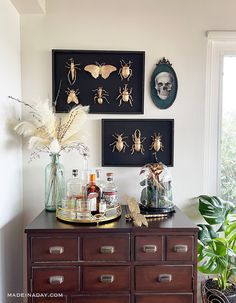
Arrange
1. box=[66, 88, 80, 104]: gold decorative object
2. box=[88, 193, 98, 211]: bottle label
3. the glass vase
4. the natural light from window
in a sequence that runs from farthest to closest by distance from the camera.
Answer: the natural light from window < box=[66, 88, 80, 104]: gold decorative object < the glass vase < box=[88, 193, 98, 211]: bottle label

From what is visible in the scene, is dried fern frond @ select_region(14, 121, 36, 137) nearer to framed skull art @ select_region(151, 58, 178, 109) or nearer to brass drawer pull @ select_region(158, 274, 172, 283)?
framed skull art @ select_region(151, 58, 178, 109)

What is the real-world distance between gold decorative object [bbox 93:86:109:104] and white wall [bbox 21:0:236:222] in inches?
4.7

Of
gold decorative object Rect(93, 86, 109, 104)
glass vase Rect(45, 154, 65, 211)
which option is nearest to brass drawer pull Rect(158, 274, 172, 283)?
glass vase Rect(45, 154, 65, 211)

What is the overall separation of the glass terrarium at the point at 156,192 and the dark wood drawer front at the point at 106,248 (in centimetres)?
30

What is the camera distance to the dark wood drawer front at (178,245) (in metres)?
1.46

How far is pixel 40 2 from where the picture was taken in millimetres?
1818

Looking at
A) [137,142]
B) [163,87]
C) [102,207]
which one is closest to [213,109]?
[163,87]

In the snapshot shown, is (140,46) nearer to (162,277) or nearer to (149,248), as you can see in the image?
(149,248)

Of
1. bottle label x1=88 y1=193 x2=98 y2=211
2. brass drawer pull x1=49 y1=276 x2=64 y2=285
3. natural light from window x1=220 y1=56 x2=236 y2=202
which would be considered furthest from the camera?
natural light from window x1=220 y1=56 x2=236 y2=202

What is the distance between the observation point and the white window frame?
2.01m

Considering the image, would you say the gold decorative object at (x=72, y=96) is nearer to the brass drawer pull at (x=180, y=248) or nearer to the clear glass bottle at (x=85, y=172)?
the clear glass bottle at (x=85, y=172)

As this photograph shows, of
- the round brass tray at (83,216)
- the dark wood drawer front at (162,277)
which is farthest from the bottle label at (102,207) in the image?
the dark wood drawer front at (162,277)

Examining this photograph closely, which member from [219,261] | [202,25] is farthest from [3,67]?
[219,261]

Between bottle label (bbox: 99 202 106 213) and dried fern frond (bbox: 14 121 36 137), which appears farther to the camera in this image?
dried fern frond (bbox: 14 121 36 137)
